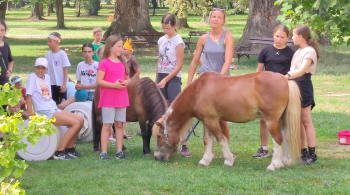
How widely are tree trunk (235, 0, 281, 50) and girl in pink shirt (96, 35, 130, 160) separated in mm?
14814

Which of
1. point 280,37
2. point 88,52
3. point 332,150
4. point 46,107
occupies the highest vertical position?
point 280,37

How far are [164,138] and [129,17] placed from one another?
19810 millimetres

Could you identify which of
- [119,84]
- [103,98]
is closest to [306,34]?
[119,84]

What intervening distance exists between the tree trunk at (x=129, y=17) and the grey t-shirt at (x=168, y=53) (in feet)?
60.5

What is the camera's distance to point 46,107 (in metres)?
7.60

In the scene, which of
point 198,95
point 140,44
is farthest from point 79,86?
point 140,44

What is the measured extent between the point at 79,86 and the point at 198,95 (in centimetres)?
286

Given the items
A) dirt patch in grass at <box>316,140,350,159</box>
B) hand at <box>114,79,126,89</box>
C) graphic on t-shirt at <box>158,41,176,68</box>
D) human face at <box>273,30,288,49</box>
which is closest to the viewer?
human face at <box>273,30,288,49</box>

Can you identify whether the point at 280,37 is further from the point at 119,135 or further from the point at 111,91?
the point at 119,135

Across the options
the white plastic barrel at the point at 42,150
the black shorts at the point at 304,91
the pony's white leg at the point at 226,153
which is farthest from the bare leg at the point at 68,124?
the black shorts at the point at 304,91

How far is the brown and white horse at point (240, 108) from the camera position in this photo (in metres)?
6.67

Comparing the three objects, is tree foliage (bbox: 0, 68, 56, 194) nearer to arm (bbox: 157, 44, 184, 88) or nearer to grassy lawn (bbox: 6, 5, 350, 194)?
grassy lawn (bbox: 6, 5, 350, 194)

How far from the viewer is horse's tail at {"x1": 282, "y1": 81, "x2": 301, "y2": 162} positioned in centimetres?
669

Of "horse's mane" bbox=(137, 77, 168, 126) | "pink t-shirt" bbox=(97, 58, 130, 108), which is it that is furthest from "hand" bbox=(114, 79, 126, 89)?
"horse's mane" bbox=(137, 77, 168, 126)
